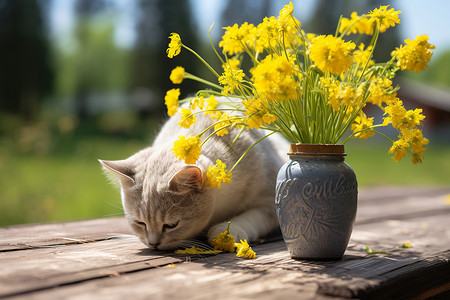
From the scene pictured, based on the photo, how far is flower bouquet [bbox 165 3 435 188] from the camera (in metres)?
1.35

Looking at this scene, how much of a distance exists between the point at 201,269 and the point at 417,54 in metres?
0.92

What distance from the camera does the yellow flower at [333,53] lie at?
131 cm

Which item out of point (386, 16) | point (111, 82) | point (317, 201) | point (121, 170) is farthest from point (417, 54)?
point (111, 82)

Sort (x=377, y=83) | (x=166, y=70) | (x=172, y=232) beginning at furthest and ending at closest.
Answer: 1. (x=166, y=70)
2. (x=172, y=232)
3. (x=377, y=83)

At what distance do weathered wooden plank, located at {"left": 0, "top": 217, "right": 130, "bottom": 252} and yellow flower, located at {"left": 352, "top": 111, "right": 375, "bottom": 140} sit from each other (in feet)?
3.50

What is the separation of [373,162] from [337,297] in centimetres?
985

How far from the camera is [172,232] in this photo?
1.71m

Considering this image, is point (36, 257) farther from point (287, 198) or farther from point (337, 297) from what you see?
point (337, 297)

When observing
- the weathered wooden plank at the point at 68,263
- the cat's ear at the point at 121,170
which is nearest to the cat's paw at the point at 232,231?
the weathered wooden plank at the point at 68,263

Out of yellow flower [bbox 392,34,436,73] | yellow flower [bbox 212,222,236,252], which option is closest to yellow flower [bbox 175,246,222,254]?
yellow flower [bbox 212,222,236,252]

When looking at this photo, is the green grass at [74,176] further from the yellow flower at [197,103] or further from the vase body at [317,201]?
the vase body at [317,201]

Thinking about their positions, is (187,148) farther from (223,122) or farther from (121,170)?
(121,170)

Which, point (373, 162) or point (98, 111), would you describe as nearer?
point (373, 162)

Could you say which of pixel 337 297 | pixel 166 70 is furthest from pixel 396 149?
pixel 166 70
